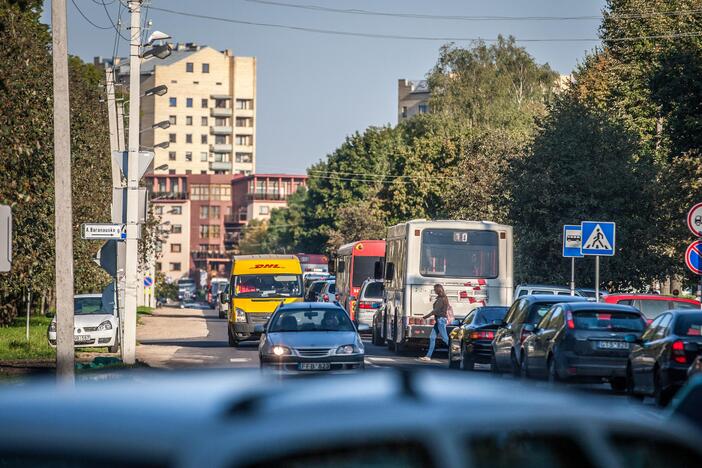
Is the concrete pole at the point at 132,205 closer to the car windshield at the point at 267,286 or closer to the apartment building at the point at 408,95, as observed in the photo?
the car windshield at the point at 267,286

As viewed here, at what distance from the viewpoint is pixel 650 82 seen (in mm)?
38188

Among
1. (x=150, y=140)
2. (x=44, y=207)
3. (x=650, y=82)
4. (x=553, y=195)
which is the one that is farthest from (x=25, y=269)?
(x=150, y=140)

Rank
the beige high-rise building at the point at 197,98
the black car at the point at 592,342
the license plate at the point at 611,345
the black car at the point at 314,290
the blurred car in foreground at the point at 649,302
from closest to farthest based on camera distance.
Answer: the black car at the point at 592,342
the license plate at the point at 611,345
the blurred car in foreground at the point at 649,302
the black car at the point at 314,290
the beige high-rise building at the point at 197,98

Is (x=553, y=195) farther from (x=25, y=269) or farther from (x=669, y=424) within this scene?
(x=669, y=424)

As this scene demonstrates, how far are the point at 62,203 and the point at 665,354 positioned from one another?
332 inches

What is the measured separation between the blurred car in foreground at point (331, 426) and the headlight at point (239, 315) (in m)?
34.5

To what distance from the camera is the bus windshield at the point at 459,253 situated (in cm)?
3434

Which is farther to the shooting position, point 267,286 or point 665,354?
point 267,286

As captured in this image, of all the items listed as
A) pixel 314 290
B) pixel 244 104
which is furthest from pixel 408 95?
pixel 314 290

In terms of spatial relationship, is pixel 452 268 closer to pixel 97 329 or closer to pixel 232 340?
pixel 232 340

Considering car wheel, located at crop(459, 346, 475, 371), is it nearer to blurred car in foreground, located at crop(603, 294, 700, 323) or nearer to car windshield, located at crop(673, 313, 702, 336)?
blurred car in foreground, located at crop(603, 294, 700, 323)

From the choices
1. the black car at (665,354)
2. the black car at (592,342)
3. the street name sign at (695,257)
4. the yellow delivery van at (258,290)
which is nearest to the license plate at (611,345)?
the black car at (592,342)

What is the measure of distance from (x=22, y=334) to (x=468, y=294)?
15.7 m

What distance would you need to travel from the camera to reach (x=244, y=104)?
652 ft
